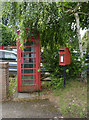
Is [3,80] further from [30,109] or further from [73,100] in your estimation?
[73,100]

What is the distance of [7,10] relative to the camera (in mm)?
4234

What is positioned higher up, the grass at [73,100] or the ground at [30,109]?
the grass at [73,100]

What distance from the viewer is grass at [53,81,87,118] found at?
11.0 feet

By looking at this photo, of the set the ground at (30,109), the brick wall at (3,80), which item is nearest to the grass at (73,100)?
the ground at (30,109)

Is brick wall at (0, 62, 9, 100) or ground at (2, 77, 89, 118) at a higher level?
brick wall at (0, 62, 9, 100)

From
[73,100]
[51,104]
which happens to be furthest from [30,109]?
[73,100]

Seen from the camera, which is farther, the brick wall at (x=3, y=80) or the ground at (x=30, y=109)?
the brick wall at (x=3, y=80)

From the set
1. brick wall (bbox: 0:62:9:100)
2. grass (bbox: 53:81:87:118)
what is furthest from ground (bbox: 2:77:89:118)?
brick wall (bbox: 0:62:9:100)

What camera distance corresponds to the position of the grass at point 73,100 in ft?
11.0

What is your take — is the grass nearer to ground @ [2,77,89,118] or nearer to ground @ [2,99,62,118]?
ground @ [2,77,89,118]

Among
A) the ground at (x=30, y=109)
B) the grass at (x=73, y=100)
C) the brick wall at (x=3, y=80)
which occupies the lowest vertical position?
the ground at (x=30, y=109)

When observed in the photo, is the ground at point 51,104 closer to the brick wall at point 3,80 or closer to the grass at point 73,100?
the grass at point 73,100

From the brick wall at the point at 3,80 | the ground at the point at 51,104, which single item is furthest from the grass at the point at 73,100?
the brick wall at the point at 3,80

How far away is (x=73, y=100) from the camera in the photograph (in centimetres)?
399
